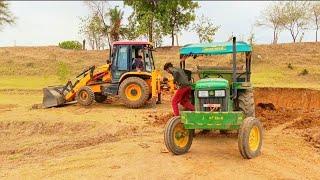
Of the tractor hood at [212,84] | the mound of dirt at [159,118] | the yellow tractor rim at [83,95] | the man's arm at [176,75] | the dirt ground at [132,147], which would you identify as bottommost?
the dirt ground at [132,147]

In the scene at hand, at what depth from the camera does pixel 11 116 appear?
1806 centimetres

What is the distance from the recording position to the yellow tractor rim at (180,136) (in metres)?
11.6

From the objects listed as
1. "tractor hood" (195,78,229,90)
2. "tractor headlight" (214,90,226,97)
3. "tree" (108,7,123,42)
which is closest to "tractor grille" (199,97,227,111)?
"tractor headlight" (214,90,226,97)

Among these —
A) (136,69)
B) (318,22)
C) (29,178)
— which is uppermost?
(318,22)

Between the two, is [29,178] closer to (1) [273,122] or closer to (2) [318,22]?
(1) [273,122]

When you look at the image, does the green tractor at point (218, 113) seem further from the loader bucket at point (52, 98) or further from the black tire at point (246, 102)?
the loader bucket at point (52, 98)

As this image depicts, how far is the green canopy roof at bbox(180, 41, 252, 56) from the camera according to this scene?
12.4 meters

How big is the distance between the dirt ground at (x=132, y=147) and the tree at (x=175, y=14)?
19.5 m

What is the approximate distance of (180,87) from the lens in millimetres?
12727

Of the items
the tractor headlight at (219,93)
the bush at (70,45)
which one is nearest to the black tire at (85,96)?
the tractor headlight at (219,93)

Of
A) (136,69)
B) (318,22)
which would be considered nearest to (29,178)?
(136,69)

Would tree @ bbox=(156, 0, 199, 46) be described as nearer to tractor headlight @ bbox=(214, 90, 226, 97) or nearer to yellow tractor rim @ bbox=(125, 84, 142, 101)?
yellow tractor rim @ bbox=(125, 84, 142, 101)

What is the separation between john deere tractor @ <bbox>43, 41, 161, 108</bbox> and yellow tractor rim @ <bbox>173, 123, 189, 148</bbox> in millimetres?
7425

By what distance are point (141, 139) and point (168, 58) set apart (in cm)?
2317
